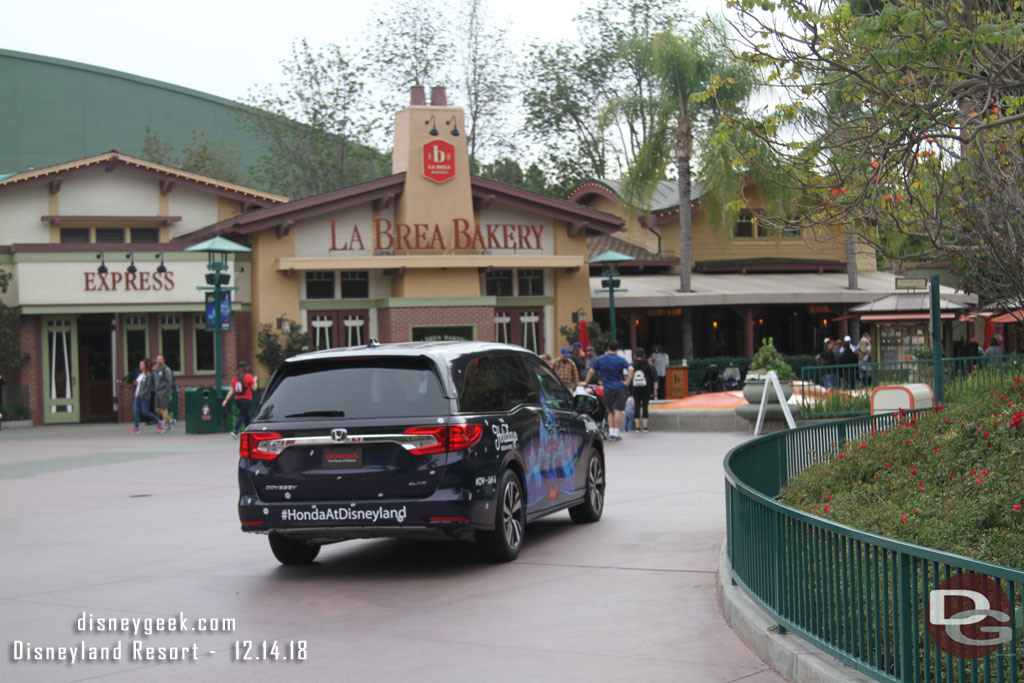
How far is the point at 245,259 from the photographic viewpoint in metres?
34.8

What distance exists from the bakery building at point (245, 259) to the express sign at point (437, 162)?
0.14ft

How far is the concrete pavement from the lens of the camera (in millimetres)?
6777

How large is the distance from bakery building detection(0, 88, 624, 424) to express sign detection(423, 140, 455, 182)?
0.04 meters

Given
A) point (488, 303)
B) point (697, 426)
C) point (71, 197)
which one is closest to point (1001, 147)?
point (697, 426)

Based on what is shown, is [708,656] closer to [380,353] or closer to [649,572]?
[649,572]

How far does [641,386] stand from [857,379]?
4480mm

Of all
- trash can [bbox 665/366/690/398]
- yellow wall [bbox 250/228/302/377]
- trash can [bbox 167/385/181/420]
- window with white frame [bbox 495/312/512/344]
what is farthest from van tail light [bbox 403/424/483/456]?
window with white frame [bbox 495/312/512/344]

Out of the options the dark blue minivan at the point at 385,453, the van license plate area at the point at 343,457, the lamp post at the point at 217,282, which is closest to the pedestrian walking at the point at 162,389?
the lamp post at the point at 217,282

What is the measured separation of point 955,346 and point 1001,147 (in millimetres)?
36002

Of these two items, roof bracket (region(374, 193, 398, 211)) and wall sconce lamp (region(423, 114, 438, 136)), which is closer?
roof bracket (region(374, 193, 398, 211))

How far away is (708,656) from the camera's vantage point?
6793 mm

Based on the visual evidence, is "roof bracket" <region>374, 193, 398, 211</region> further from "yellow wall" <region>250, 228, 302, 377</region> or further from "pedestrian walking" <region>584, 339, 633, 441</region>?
"pedestrian walking" <region>584, 339, 633, 441</region>

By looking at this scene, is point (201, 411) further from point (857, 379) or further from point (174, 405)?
point (857, 379)

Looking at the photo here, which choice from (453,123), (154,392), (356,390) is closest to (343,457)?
(356,390)
